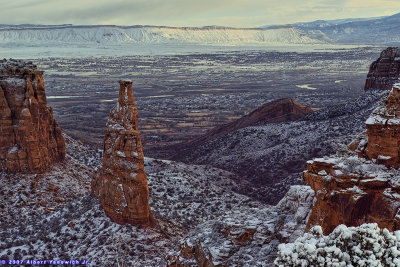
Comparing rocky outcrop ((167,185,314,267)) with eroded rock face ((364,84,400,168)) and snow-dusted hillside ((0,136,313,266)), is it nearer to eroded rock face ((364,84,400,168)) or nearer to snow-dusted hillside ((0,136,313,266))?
snow-dusted hillside ((0,136,313,266))

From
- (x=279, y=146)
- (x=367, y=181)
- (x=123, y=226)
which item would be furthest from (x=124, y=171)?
(x=279, y=146)

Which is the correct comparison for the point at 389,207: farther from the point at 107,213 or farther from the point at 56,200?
the point at 56,200

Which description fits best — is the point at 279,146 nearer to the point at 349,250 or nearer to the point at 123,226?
the point at 123,226

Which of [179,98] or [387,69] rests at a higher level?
[387,69]

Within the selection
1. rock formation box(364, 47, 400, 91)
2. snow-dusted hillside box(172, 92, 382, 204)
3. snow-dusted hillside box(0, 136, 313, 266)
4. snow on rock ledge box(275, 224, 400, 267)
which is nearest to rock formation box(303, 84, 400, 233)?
snow-dusted hillside box(0, 136, 313, 266)

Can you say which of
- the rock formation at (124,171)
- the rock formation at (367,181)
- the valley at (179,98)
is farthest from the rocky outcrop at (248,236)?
the valley at (179,98)

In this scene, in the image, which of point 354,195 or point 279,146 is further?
point 279,146
